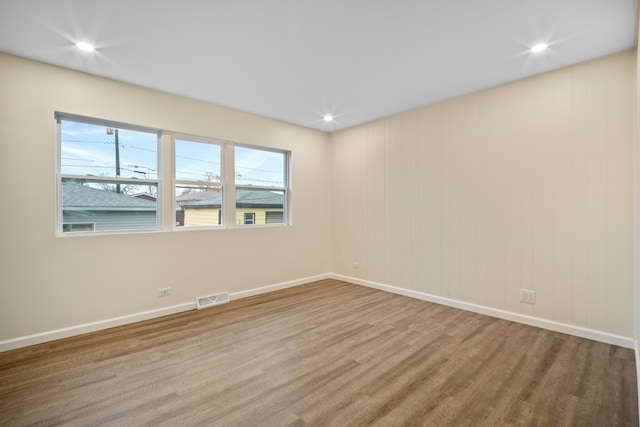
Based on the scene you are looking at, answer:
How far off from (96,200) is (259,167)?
6.97 ft

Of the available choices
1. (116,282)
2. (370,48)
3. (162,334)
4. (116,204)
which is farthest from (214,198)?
(370,48)

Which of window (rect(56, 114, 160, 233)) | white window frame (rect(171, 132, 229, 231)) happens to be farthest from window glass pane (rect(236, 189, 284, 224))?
window (rect(56, 114, 160, 233))

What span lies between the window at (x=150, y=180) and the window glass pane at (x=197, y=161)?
12 mm

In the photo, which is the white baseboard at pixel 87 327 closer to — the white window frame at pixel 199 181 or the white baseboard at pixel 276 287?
the white baseboard at pixel 276 287

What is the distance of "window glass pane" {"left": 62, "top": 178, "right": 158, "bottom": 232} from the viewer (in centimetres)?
299

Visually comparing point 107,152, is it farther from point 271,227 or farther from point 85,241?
point 271,227

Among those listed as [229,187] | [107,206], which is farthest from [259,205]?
[107,206]

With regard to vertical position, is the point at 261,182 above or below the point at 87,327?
above

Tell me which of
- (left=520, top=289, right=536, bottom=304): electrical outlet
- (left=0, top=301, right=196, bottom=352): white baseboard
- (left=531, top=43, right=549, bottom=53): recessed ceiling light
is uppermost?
(left=531, top=43, right=549, bottom=53): recessed ceiling light

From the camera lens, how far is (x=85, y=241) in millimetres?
2980

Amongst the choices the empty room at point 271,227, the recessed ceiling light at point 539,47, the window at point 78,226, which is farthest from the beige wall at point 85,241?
the recessed ceiling light at point 539,47

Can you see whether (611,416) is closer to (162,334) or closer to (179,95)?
(162,334)

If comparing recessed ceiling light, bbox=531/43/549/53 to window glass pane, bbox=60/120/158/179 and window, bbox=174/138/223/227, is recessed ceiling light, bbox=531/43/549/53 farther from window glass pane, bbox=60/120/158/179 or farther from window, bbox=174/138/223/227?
window glass pane, bbox=60/120/158/179

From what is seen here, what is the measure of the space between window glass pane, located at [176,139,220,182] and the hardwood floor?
5.97 feet
